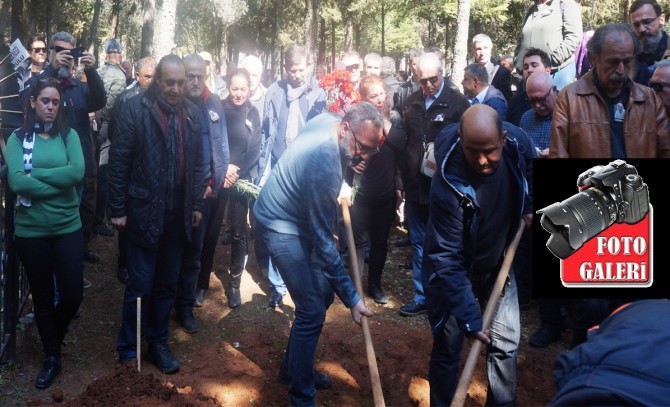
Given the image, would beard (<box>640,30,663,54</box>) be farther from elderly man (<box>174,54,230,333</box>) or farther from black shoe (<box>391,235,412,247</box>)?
elderly man (<box>174,54,230,333</box>)

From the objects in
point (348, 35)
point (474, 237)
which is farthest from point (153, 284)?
point (348, 35)

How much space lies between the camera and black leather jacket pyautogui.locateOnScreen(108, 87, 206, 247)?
442 cm

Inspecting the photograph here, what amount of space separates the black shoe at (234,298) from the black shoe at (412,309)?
160 cm

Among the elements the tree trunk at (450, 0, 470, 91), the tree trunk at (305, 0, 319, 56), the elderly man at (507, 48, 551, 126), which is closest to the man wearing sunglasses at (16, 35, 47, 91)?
the elderly man at (507, 48, 551, 126)

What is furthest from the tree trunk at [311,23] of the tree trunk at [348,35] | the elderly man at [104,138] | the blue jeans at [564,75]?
the blue jeans at [564,75]

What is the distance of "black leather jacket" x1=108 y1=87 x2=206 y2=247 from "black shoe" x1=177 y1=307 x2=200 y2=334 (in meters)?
1.22

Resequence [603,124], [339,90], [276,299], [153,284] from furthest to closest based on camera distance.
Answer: [339,90], [276,299], [153,284], [603,124]

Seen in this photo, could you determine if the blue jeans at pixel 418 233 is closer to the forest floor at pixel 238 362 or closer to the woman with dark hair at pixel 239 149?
the forest floor at pixel 238 362

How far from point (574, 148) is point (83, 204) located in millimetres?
5054

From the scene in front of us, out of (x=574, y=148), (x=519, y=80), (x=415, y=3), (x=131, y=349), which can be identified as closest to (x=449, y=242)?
(x=574, y=148)

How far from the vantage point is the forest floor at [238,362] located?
4.25 m

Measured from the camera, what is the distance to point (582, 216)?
2.14 metres

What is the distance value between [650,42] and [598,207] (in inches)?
163

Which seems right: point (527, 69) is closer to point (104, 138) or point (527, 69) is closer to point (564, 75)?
point (564, 75)
